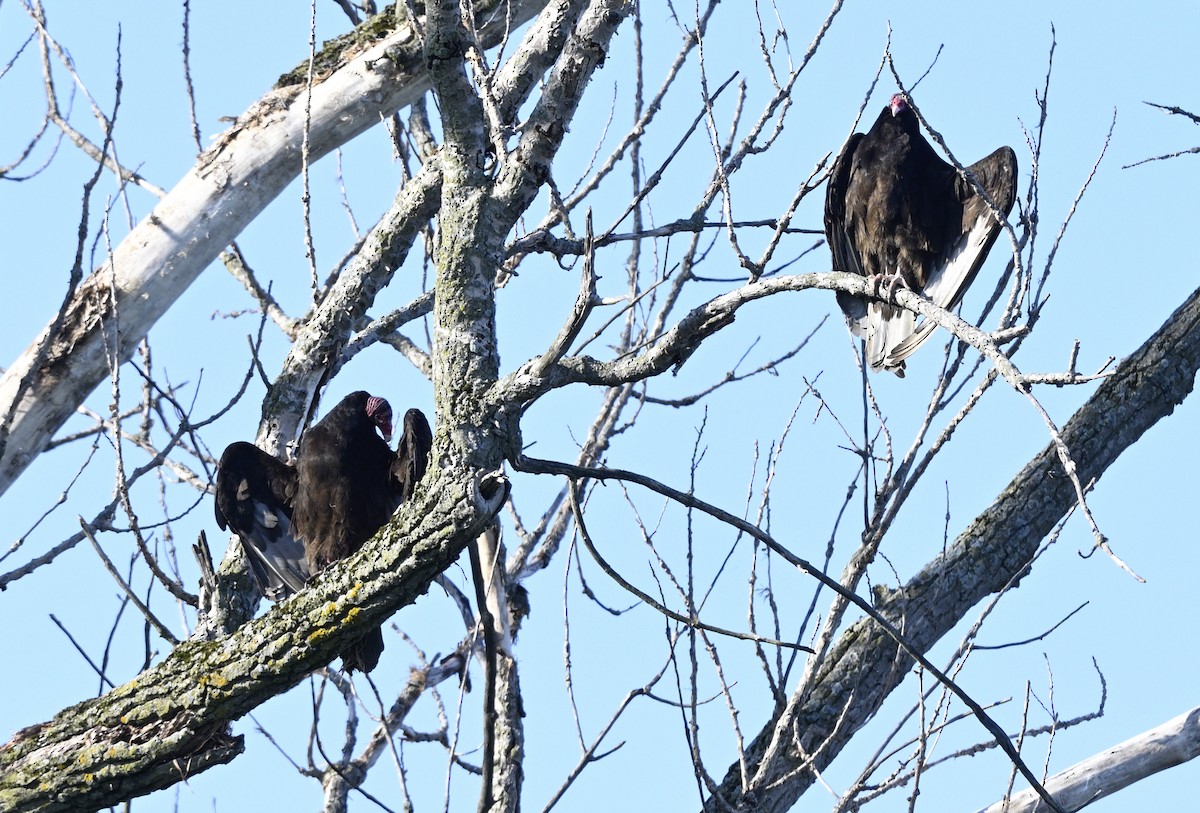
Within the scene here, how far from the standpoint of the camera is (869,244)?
4.10 meters

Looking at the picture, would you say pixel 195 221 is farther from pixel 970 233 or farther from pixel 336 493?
pixel 970 233

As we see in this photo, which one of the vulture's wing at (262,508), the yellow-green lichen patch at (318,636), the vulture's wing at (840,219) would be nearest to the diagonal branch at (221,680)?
the yellow-green lichen patch at (318,636)

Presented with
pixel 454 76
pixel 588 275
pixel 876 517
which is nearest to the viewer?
pixel 588 275

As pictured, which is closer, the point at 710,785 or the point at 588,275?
the point at 588,275

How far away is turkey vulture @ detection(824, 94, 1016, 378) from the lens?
150 inches

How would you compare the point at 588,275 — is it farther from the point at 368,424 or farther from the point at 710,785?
the point at 368,424

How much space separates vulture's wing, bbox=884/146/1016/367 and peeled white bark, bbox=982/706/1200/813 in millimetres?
1176

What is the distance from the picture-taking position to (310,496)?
3236 millimetres

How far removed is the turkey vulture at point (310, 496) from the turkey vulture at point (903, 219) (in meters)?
1.45

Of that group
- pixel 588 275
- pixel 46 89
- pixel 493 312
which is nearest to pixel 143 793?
pixel 493 312

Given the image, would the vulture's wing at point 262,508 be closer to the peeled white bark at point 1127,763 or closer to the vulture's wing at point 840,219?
the peeled white bark at point 1127,763

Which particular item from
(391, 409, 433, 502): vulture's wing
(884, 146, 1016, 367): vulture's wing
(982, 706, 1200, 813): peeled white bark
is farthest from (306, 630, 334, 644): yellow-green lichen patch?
(884, 146, 1016, 367): vulture's wing

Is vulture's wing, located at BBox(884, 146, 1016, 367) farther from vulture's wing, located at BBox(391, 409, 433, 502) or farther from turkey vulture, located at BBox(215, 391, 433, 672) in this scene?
turkey vulture, located at BBox(215, 391, 433, 672)

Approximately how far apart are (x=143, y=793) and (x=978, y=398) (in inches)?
73.6
